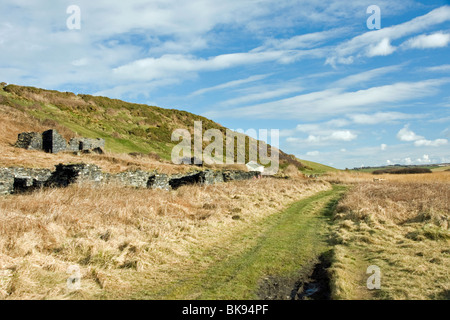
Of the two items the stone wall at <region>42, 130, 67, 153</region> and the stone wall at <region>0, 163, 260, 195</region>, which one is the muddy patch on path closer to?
the stone wall at <region>0, 163, 260, 195</region>

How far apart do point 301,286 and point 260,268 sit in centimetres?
141

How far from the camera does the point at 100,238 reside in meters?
9.13

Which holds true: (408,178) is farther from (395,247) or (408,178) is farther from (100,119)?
(100,119)

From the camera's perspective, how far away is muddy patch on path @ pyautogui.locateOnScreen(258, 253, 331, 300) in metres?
6.52

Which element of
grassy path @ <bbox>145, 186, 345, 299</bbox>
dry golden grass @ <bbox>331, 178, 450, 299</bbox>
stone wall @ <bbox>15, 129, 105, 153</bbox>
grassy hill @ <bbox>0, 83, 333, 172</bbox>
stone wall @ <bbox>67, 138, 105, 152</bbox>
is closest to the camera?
dry golden grass @ <bbox>331, 178, 450, 299</bbox>

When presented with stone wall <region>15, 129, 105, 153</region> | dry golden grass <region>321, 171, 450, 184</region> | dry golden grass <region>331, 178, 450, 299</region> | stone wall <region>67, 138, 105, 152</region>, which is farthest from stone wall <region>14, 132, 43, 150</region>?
dry golden grass <region>321, 171, 450, 184</region>

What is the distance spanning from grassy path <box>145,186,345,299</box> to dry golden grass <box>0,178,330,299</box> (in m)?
0.64

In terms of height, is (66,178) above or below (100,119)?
below

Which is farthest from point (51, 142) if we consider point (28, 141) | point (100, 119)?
point (100, 119)

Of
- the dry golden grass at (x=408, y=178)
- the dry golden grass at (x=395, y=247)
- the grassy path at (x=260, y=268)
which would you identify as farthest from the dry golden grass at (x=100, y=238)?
the dry golden grass at (x=408, y=178)

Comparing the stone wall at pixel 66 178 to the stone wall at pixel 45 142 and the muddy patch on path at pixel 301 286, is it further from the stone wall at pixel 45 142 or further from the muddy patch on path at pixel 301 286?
the stone wall at pixel 45 142

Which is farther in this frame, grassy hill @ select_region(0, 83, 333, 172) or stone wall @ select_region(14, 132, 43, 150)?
grassy hill @ select_region(0, 83, 333, 172)

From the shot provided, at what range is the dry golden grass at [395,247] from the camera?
6465mm
